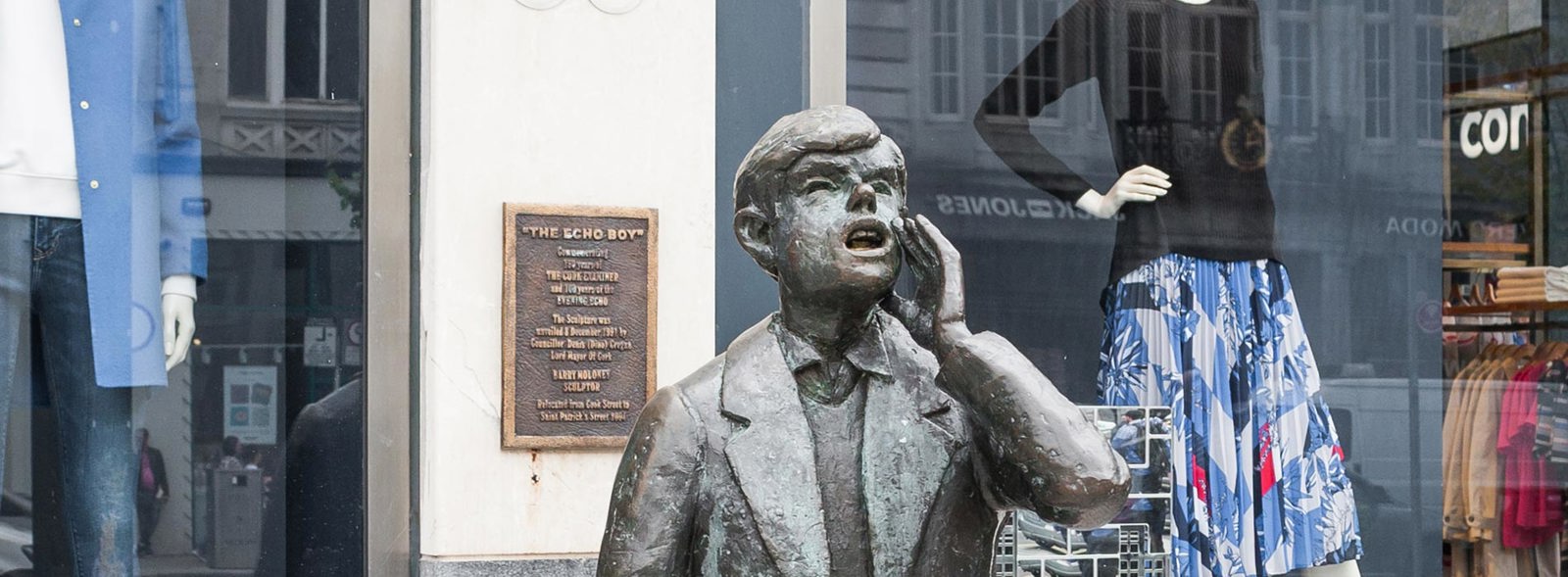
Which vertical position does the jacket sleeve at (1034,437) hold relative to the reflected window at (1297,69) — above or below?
below

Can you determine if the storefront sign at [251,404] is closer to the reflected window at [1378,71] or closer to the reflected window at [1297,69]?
the reflected window at [1297,69]

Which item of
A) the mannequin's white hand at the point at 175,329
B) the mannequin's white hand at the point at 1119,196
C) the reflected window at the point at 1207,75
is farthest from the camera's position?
the reflected window at the point at 1207,75

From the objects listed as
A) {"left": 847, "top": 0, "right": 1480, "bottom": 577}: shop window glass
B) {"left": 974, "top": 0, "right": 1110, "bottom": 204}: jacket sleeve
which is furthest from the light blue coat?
{"left": 974, "top": 0, "right": 1110, "bottom": 204}: jacket sleeve

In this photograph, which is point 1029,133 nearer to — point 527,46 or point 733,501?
point 527,46

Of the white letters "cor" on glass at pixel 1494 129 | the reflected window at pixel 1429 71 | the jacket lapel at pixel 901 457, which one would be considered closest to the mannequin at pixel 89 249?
the jacket lapel at pixel 901 457

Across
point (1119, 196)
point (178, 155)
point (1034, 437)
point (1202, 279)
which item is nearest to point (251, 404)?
point (178, 155)

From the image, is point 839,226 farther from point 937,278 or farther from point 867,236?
point 937,278

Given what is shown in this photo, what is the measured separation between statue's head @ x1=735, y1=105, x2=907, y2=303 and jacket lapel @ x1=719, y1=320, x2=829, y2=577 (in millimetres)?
149

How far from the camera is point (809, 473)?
3.17m

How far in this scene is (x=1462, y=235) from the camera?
7688mm

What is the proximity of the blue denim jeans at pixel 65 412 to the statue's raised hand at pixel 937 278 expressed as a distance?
142 inches

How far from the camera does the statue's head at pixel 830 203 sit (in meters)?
3.16

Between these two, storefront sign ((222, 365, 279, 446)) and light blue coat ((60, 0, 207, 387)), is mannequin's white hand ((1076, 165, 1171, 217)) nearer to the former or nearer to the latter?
storefront sign ((222, 365, 279, 446))

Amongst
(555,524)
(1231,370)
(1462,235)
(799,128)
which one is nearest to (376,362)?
(555,524)
